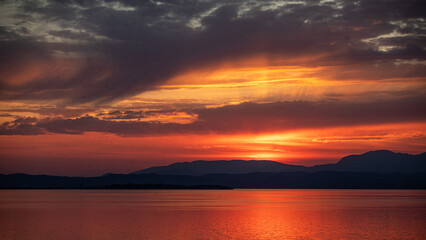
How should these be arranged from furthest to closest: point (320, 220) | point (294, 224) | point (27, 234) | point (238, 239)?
point (320, 220)
point (294, 224)
point (27, 234)
point (238, 239)

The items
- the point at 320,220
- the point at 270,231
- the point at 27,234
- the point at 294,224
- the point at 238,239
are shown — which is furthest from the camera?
the point at 320,220

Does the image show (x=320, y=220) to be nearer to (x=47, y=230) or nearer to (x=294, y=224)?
(x=294, y=224)

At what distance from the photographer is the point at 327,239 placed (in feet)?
158

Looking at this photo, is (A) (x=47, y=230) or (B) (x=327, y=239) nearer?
(B) (x=327, y=239)

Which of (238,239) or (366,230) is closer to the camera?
(238,239)

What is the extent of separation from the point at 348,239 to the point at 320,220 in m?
21.1

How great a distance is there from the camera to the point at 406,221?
6594cm

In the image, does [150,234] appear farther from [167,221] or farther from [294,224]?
[294,224]

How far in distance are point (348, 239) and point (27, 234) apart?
32.0 metres

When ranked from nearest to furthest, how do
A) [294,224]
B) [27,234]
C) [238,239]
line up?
1. [238,239]
2. [27,234]
3. [294,224]

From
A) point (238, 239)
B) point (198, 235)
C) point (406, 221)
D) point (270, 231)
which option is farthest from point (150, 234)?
point (406, 221)

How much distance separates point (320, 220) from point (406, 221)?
11.1 metres

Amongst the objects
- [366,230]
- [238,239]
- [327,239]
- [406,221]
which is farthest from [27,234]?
[406,221]

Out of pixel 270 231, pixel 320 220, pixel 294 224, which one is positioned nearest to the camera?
pixel 270 231
